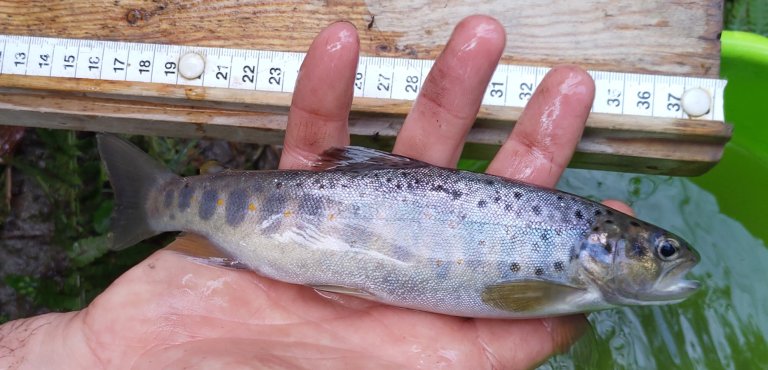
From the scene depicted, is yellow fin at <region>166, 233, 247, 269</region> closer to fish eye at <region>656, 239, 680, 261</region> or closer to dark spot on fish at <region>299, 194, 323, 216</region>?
dark spot on fish at <region>299, 194, 323, 216</region>

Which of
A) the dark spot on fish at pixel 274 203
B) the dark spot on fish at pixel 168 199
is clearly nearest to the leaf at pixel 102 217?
the dark spot on fish at pixel 168 199

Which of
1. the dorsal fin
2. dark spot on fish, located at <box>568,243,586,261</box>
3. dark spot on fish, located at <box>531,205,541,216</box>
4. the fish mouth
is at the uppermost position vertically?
the dorsal fin

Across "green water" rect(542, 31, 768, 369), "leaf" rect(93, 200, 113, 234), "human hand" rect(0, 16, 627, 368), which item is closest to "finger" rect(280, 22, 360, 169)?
"human hand" rect(0, 16, 627, 368)

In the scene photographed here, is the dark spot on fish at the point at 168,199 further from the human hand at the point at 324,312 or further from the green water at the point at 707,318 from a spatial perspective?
the green water at the point at 707,318

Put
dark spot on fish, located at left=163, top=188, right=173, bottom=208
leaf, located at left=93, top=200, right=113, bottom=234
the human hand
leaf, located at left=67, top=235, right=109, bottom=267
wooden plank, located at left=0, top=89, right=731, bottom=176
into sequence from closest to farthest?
the human hand, dark spot on fish, located at left=163, top=188, right=173, bottom=208, wooden plank, located at left=0, top=89, right=731, bottom=176, leaf, located at left=67, top=235, right=109, bottom=267, leaf, located at left=93, top=200, right=113, bottom=234

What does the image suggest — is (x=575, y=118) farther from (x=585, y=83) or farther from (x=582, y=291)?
(x=582, y=291)

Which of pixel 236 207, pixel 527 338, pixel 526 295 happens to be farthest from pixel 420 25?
pixel 527 338

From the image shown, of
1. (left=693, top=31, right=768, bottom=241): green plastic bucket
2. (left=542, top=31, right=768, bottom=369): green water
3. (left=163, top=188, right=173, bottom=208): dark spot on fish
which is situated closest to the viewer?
(left=163, top=188, right=173, bottom=208): dark spot on fish
